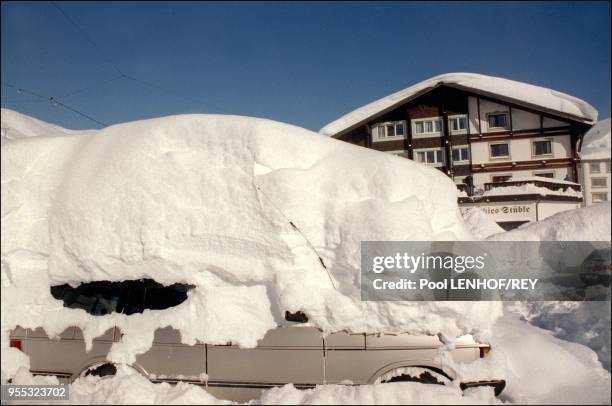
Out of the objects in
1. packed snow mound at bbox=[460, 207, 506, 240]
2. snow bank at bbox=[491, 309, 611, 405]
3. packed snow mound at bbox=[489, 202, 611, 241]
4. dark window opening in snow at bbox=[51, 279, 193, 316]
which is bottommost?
snow bank at bbox=[491, 309, 611, 405]

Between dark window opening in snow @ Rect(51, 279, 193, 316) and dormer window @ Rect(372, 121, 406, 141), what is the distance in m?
27.8

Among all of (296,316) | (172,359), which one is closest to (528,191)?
(296,316)

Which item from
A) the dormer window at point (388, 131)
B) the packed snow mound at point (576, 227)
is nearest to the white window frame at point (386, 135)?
the dormer window at point (388, 131)

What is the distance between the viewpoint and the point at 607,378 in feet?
12.2

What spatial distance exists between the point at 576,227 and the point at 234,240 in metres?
7.96

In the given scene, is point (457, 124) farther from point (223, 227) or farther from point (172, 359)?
point (172, 359)

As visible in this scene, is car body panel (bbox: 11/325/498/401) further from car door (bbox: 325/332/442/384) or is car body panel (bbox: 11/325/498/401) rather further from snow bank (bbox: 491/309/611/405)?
snow bank (bbox: 491/309/611/405)

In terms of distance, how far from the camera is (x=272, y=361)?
141 inches

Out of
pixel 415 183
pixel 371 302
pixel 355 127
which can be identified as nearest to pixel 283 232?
pixel 371 302

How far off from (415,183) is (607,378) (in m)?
2.69

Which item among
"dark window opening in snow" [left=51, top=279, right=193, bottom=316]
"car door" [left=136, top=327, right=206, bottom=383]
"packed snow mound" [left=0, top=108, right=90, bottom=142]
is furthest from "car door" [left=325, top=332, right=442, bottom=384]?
"packed snow mound" [left=0, top=108, right=90, bottom=142]

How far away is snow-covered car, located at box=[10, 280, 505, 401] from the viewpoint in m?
3.55

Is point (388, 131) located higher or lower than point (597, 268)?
higher

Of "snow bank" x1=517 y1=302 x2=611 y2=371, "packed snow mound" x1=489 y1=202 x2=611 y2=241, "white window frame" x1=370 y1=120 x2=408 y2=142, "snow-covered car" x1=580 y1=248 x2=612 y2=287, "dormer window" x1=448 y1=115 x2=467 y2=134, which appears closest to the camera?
"snow bank" x1=517 y1=302 x2=611 y2=371
